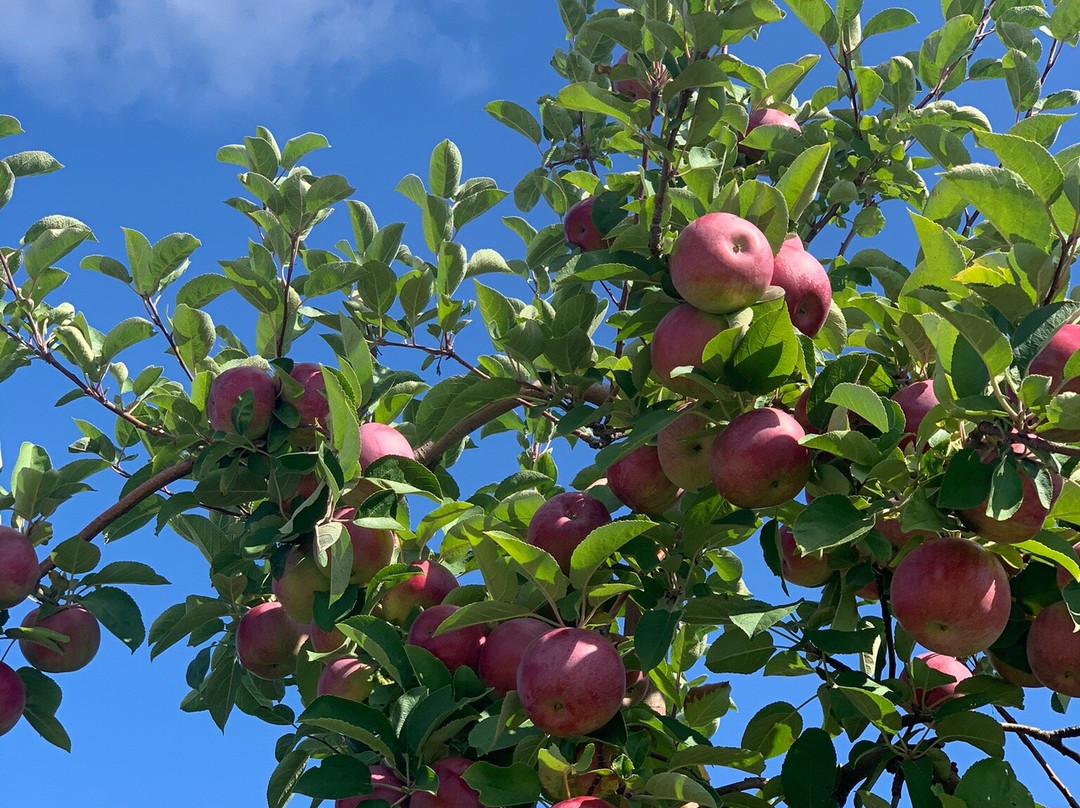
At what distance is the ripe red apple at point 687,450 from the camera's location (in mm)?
2158

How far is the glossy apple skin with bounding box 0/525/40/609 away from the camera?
9.27 feet

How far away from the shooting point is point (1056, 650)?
1.93m

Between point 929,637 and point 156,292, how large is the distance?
221 cm

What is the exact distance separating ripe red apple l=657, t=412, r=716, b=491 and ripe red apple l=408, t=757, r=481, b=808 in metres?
0.74

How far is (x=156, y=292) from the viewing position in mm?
2916

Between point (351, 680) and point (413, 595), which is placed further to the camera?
point (413, 595)

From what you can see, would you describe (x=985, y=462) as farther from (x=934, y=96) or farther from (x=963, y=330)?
(x=934, y=96)

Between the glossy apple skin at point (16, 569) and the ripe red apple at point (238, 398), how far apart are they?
827 millimetres

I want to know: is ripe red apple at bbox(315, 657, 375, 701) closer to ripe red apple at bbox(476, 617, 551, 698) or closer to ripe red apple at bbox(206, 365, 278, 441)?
ripe red apple at bbox(476, 617, 551, 698)

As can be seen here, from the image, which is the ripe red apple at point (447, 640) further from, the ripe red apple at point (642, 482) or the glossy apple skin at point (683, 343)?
the glossy apple skin at point (683, 343)

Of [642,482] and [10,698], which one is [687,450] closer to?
[642,482]

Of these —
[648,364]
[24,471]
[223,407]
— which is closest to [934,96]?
[648,364]

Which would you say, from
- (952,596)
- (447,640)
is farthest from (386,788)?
(952,596)

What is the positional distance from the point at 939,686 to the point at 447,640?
42.7 inches
